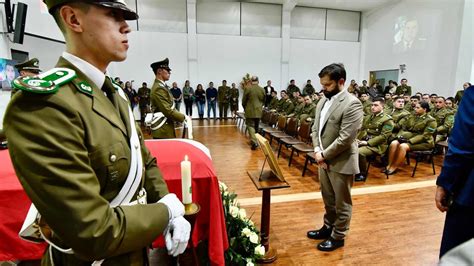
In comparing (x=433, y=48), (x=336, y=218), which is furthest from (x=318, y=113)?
(x=433, y=48)

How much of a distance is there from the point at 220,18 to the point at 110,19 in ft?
36.6

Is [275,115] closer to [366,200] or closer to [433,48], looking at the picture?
[366,200]

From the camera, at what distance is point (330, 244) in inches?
88.8

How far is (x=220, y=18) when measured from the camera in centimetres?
1102

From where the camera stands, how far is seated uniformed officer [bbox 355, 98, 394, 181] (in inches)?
161

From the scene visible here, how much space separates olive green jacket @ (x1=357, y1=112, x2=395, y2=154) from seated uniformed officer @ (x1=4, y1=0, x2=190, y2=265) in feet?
13.9

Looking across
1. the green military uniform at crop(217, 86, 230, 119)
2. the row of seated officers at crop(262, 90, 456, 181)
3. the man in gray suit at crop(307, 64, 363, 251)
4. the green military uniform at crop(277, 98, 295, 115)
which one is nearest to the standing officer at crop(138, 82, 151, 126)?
the green military uniform at crop(217, 86, 230, 119)

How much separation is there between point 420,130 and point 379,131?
2.51 feet

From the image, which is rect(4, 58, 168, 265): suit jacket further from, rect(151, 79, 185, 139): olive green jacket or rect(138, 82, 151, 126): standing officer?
rect(138, 82, 151, 126): standing officer

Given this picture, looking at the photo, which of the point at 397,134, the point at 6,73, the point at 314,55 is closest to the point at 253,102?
the point at 397,134

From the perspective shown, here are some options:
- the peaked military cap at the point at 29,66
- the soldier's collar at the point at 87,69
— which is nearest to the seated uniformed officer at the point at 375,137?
the soldier's collar at the point at 87,69

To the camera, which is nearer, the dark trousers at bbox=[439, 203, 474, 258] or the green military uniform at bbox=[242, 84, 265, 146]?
the dark trousers at bbox=[439, 203, 474, 258]

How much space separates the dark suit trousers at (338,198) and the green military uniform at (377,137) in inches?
78.3

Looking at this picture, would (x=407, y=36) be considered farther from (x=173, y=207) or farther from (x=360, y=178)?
(x=173, y=207)
